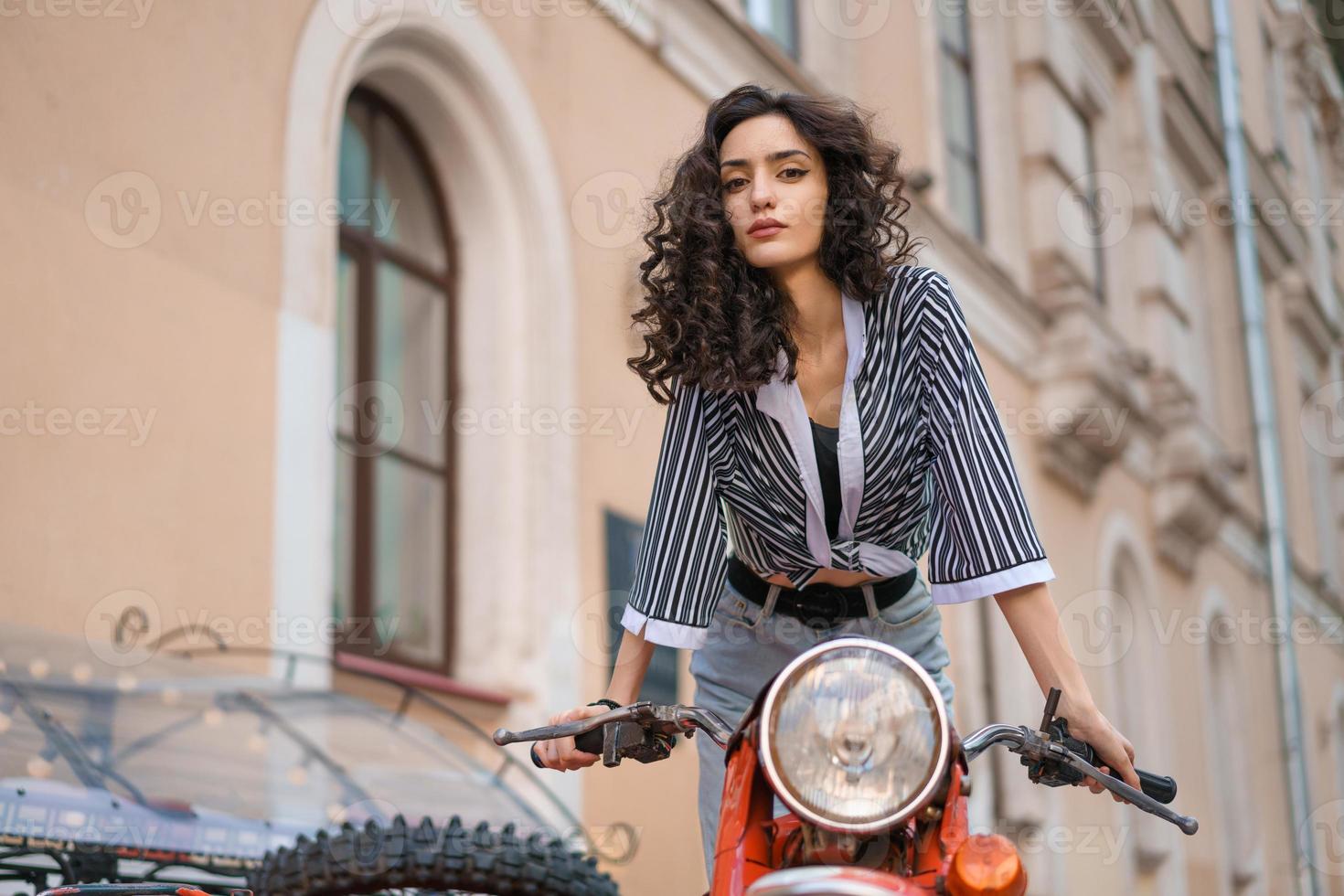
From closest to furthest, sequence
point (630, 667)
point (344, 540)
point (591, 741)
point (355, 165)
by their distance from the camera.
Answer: point (591, 741) → point (630, 667) → point (344, 540) → point (355, 165)

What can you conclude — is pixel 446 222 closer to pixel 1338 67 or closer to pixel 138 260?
pixel 138 260

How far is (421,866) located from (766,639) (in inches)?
23.9

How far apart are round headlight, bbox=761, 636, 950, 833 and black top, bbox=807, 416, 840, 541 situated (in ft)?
2.45

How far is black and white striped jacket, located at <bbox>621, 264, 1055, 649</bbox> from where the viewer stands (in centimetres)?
238

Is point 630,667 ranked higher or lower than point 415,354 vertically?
lower

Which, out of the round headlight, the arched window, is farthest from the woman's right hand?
the arched window

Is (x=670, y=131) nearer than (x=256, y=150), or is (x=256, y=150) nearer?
(x=256, y=150)

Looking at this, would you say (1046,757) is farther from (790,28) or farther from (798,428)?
(790,28)

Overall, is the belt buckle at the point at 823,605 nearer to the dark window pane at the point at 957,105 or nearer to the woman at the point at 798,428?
the woman at the point at 798,428

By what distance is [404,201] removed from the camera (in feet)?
24.0

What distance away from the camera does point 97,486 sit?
4820 mm

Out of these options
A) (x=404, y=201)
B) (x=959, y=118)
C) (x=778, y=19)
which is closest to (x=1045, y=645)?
(x=404, y=201)

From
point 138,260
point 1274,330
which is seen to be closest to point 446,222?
point 138,260

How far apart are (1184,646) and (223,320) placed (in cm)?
1248
